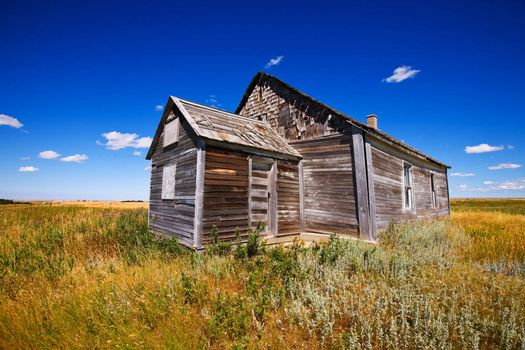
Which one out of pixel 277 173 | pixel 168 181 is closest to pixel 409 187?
pixel 277 173

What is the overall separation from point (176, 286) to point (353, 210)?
6545 millimetres

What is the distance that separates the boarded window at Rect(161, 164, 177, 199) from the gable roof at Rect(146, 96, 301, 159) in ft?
6.44

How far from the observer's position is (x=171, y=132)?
30.5ft

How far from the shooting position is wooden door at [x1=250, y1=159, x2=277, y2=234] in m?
8.38

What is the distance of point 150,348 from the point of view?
9.59ft

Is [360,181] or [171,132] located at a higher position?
[171,132]

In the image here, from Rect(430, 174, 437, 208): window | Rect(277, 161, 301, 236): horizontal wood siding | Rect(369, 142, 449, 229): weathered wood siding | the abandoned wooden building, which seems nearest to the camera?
the abandoned wooden building

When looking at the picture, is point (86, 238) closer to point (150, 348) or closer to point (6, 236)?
point (6, 236)

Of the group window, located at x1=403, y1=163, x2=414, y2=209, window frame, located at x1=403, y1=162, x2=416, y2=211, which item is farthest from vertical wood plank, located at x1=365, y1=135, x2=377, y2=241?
window, located at x1=403, y1=163, x2=414, y2=209

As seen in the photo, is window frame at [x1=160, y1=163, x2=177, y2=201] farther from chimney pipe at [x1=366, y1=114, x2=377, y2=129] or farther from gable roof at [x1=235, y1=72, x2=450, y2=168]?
chimney pipe at [x1=366, y1=114, x2=377, y2=129]

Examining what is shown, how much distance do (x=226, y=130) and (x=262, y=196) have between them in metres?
2.59

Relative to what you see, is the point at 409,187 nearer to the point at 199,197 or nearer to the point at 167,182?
the point at 199,197

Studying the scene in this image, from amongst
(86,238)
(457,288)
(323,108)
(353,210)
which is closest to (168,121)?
(86,238)

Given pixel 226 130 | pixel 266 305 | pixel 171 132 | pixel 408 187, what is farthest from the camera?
pixel 408 187
